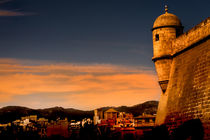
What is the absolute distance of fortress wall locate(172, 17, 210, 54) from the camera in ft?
57.8

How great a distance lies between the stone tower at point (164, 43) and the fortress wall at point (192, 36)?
28.0 inches

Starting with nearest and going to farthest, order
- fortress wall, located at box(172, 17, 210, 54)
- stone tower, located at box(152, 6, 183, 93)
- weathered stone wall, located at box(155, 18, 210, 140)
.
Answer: weathered stone wall, located at box(155, 18, 210, 140), fortress wall, located at box(172, 17, 210, 54), stone tower, located at box(152, 6, 183, 93)

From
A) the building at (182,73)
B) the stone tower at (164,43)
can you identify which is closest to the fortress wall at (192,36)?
the building at (182,73)

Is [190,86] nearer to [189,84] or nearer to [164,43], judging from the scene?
[189,84]

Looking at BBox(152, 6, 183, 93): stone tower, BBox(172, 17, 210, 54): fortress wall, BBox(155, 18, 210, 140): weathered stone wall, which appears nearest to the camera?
BBox(155, 18, 210, 140): weathered stone wall

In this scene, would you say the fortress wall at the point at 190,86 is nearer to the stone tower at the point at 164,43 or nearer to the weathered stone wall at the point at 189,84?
the weathered stone wall at the point at 189,84

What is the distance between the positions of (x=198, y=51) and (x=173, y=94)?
3894 millimetres

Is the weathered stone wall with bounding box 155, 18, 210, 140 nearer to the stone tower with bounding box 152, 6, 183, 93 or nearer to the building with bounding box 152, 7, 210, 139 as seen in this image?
the building with bounding box 152, 7, 210, 139

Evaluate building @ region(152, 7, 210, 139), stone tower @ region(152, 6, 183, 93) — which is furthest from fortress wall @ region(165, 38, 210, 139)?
stone tower @ region(152, 6, 183, 93)

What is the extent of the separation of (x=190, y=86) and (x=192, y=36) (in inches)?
148

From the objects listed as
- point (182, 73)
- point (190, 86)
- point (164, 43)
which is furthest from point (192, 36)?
point (190, 86)

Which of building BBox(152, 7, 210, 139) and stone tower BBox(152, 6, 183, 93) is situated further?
stone tower BBox(152, 6, 183, 93)

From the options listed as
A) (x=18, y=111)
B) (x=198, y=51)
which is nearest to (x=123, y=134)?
(x=198, y=51)

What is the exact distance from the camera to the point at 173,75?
21.9 meters
